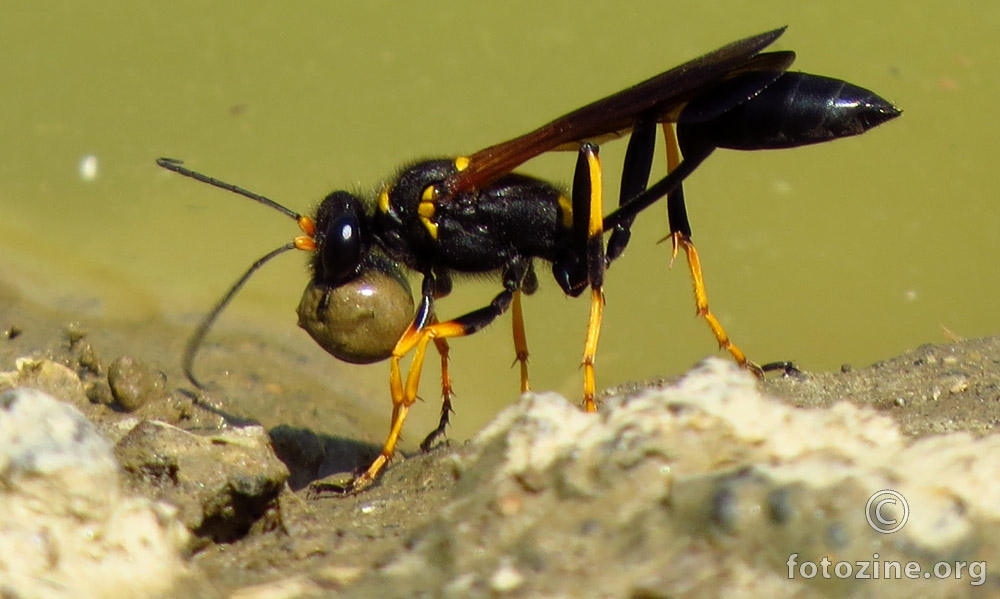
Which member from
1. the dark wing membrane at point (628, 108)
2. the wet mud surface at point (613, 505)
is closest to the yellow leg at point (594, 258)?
the dark wing membrane at point (628, 108)

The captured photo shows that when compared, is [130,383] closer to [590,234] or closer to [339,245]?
[339,245]

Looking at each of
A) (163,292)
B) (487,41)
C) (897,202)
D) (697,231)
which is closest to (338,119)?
(487,41)

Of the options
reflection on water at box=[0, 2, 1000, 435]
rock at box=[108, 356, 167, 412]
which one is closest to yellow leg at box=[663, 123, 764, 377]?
reflection on water at box=[0, 2, 1000, 435]

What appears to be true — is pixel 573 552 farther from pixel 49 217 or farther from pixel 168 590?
pixel 49 217

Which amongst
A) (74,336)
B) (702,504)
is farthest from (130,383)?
(702,504)

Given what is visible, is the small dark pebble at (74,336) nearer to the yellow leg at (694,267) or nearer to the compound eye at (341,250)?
the compound eye at (341,250)

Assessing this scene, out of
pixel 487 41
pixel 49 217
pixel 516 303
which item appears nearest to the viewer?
pixel 516 303
